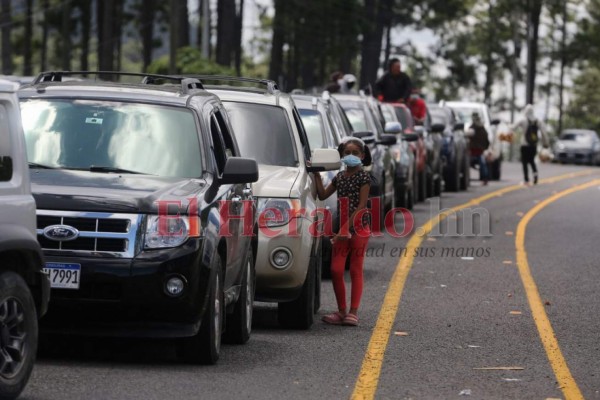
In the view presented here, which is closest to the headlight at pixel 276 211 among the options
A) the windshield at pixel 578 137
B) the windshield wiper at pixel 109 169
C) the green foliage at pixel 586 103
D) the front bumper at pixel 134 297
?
the windshield wiper at pixel 109 169

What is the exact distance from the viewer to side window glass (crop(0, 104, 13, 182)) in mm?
8195

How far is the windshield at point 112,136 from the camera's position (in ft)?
34.7

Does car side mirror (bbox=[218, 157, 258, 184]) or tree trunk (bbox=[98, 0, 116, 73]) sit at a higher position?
tree trunk (bbox=[98, 0, 116, 73])

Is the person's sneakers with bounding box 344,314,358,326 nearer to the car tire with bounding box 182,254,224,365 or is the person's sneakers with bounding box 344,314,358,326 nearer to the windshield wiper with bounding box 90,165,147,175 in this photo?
the car tire with bounding box 182,254,224,365

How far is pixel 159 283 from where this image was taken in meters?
9.52

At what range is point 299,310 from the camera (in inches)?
482

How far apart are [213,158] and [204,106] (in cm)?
54

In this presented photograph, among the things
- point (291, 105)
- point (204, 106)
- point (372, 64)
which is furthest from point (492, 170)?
point (204, 106)

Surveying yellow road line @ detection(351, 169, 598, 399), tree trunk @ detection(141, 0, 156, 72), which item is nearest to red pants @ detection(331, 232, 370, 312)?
yellow road line @ detection(351, 169, 598, 399)

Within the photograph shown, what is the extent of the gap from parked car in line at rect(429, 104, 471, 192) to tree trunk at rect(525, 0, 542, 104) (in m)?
48.1

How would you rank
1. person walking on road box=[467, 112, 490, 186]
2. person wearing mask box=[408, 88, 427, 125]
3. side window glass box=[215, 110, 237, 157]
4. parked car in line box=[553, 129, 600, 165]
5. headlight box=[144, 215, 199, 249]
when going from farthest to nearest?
parked car in line box=[553, 129, 600, 165] → person walking on road box=[467, 112, 490, 186] → person wearing mask box=[408, 88, 427, 125] → side window glass box=[215, 110, 237, 157] → headlight box=[144, 215, 199, 249]

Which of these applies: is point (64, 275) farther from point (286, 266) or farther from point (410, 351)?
point (286, 266)

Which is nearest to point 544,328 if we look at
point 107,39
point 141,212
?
point 141,212

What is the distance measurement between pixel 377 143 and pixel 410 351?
10.4 metres
